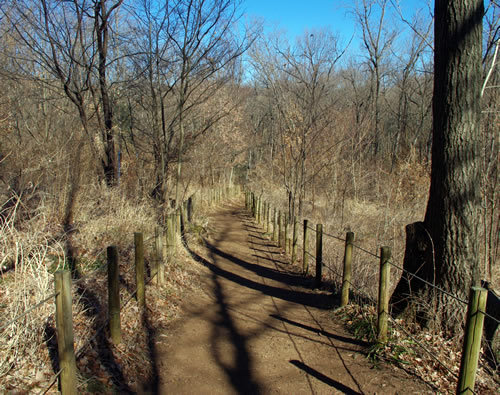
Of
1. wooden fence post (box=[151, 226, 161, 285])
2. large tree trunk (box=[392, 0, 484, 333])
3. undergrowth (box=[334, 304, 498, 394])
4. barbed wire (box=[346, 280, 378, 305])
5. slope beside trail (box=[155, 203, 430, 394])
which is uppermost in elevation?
large tree trunk (box=[392, 0, 484, 333])

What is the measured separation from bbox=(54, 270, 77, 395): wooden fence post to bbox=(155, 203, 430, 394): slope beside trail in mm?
1053

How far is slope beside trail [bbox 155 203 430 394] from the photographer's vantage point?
3.95 metres

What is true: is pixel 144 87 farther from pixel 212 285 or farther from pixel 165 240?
pixel 212 285

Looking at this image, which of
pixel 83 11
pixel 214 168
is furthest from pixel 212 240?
pixel 214 168

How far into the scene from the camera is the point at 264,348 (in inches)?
189

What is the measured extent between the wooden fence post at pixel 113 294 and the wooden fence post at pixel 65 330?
1184 millimetres

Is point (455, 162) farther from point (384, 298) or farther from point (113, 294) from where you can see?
point (113, 294)

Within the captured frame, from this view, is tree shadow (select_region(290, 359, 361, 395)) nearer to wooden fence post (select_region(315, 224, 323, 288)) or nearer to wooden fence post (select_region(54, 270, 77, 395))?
wooden fence post (select_region(54, 270, 77, 395))

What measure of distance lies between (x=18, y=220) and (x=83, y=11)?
5.58 m

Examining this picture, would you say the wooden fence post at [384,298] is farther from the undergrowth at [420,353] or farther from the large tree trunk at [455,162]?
the large tree trunk at [455,162]

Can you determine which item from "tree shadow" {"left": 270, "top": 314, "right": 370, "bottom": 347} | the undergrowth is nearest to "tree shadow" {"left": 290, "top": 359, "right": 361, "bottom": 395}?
the undergrowth

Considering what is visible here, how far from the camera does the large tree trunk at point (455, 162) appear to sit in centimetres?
470

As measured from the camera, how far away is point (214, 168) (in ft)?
93.3

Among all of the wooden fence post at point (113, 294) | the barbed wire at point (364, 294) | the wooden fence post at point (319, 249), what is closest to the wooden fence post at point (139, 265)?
the wooden fence post at point (113, 294)
